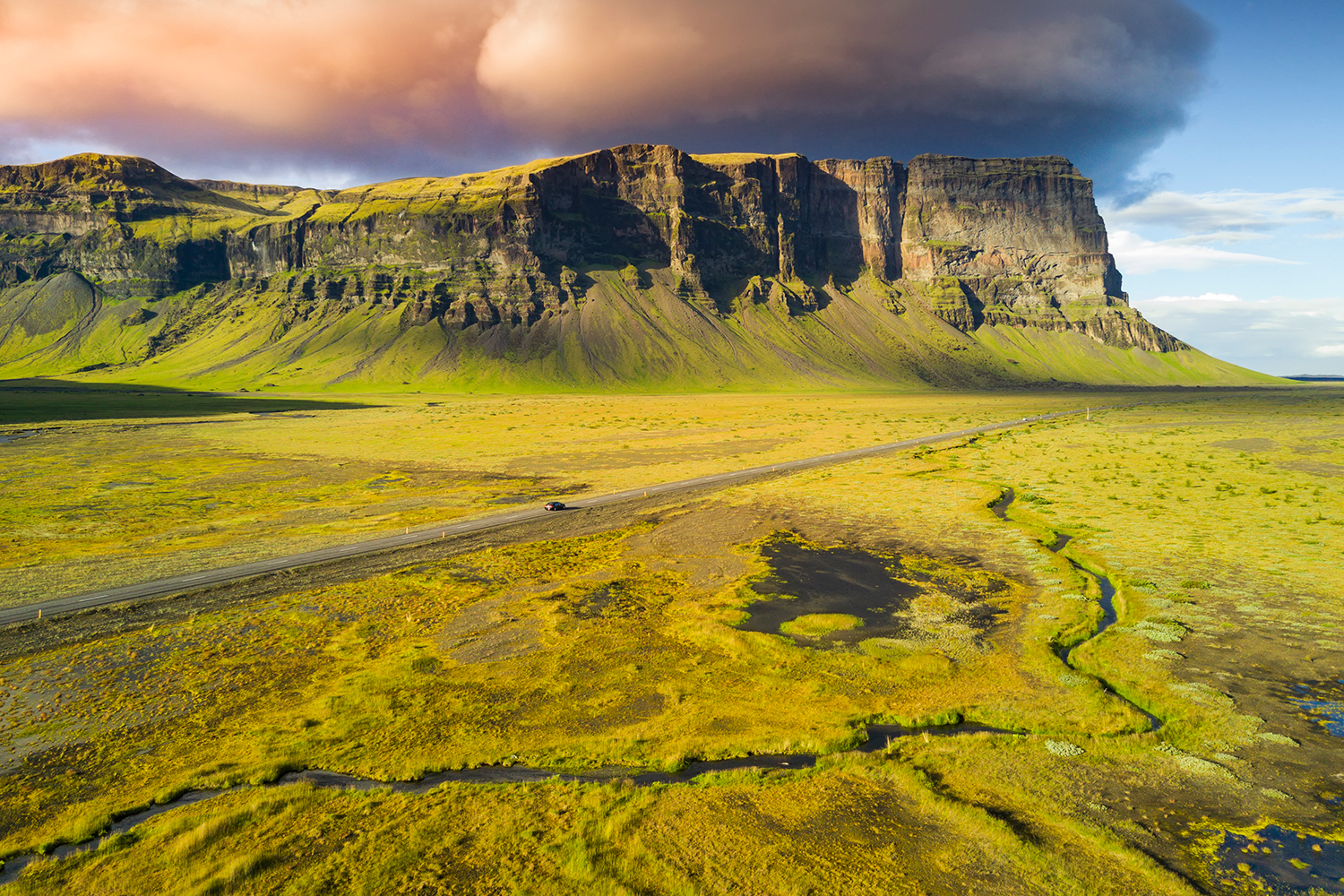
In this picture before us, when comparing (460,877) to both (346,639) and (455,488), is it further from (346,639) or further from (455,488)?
(455,488)

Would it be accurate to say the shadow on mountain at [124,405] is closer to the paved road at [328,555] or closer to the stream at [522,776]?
the paved road at [328,555]

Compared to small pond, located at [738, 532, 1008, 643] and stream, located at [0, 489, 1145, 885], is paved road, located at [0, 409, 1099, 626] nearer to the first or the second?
small pond, located at [738, 532, 1008, 643]

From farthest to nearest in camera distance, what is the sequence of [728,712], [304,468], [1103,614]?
[304,468], [1103,614], [728,712]

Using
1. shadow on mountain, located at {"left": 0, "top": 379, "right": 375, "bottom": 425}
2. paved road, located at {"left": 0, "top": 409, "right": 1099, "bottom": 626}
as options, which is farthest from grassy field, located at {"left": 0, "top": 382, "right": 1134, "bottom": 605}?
shadow on mountain, located at {"left": 0, "top": 379, "right": 375, "bottom": 425}

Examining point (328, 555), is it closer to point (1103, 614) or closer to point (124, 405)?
point (1103, 614)

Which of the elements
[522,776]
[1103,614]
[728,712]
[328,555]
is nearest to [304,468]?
[328,555]

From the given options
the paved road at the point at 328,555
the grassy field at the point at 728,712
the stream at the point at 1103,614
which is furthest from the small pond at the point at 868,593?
the paved road at the point at 328,555

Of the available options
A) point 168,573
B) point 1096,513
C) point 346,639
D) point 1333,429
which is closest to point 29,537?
point 168,573
